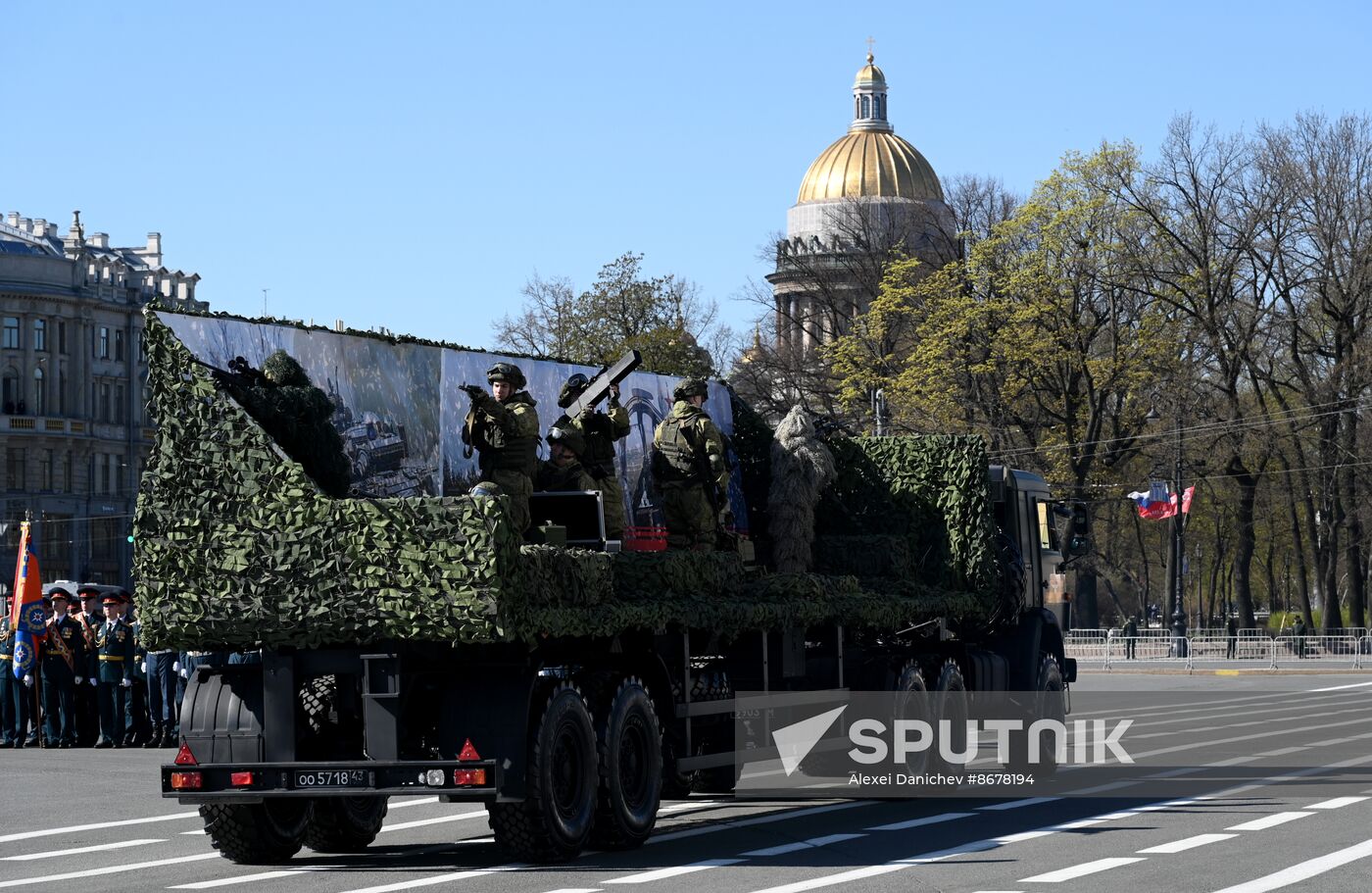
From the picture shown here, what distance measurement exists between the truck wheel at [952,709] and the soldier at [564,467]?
3.96m

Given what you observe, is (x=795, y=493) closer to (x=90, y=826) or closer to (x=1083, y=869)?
(x=90, y=826)

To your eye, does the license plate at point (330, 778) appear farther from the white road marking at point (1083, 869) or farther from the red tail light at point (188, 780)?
the white road marking at point (1083, 869)

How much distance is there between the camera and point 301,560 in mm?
12992

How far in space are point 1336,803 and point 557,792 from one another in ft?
21.3

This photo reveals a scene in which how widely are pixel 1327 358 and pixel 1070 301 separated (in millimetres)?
7600

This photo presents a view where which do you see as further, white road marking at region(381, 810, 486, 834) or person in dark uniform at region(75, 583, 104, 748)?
person in dark uniform at region(75, 583, 104, 748)

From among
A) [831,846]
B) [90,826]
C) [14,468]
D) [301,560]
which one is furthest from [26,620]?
[14,468]

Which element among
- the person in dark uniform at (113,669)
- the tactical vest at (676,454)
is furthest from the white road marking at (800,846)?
the person in dark uniform at (113,669)

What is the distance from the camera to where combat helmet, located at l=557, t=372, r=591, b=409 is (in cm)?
1720

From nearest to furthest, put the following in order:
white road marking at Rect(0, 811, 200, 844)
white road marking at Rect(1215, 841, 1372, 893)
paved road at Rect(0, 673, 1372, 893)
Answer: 1. white road marking at Rect(1215, 841, 1372, 893)
2. paved road at Rect(0, 673, 1372, 893)
3. white road marking at Rect(0, 811, 200, 844)

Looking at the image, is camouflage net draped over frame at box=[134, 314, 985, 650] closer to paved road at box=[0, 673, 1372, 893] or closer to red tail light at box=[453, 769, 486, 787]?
red tail light at box=[453, 769, 486, 787]

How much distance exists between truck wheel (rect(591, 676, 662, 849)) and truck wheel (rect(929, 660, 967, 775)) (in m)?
4.67

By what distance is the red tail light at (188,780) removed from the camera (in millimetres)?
13141

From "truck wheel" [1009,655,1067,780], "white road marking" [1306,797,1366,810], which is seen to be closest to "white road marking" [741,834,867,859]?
"white road marking" [1306,797,1366,810]
